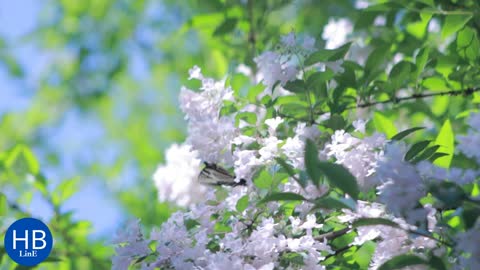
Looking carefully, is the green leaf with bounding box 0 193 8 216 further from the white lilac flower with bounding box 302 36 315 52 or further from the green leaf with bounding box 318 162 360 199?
the green leaf with bounding box 318 162 360 199

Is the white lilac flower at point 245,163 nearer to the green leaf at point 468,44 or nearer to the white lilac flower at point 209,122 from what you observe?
the white lilac flower at point 209,122

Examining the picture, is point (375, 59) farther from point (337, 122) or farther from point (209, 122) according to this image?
point (209, 122)

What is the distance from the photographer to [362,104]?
1.56 metres

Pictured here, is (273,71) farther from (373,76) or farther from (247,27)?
(247,27)

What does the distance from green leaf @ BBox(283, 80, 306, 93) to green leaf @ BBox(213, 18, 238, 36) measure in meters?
0.73

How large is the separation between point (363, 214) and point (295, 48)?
52 centimetres

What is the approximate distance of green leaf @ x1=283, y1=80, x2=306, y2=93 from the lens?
4.56ft

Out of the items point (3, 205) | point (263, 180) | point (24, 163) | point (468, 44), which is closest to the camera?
point (263, 180)

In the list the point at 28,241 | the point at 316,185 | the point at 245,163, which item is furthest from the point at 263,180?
the point at 28,241

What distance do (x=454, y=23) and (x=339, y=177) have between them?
0.69m

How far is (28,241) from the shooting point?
5.86 feet

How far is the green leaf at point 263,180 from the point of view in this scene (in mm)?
1201

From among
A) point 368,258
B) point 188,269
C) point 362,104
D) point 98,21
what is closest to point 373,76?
point 362,104

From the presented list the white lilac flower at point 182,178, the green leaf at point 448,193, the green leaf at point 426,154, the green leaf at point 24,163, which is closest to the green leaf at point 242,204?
the green leaf at point 426,154
